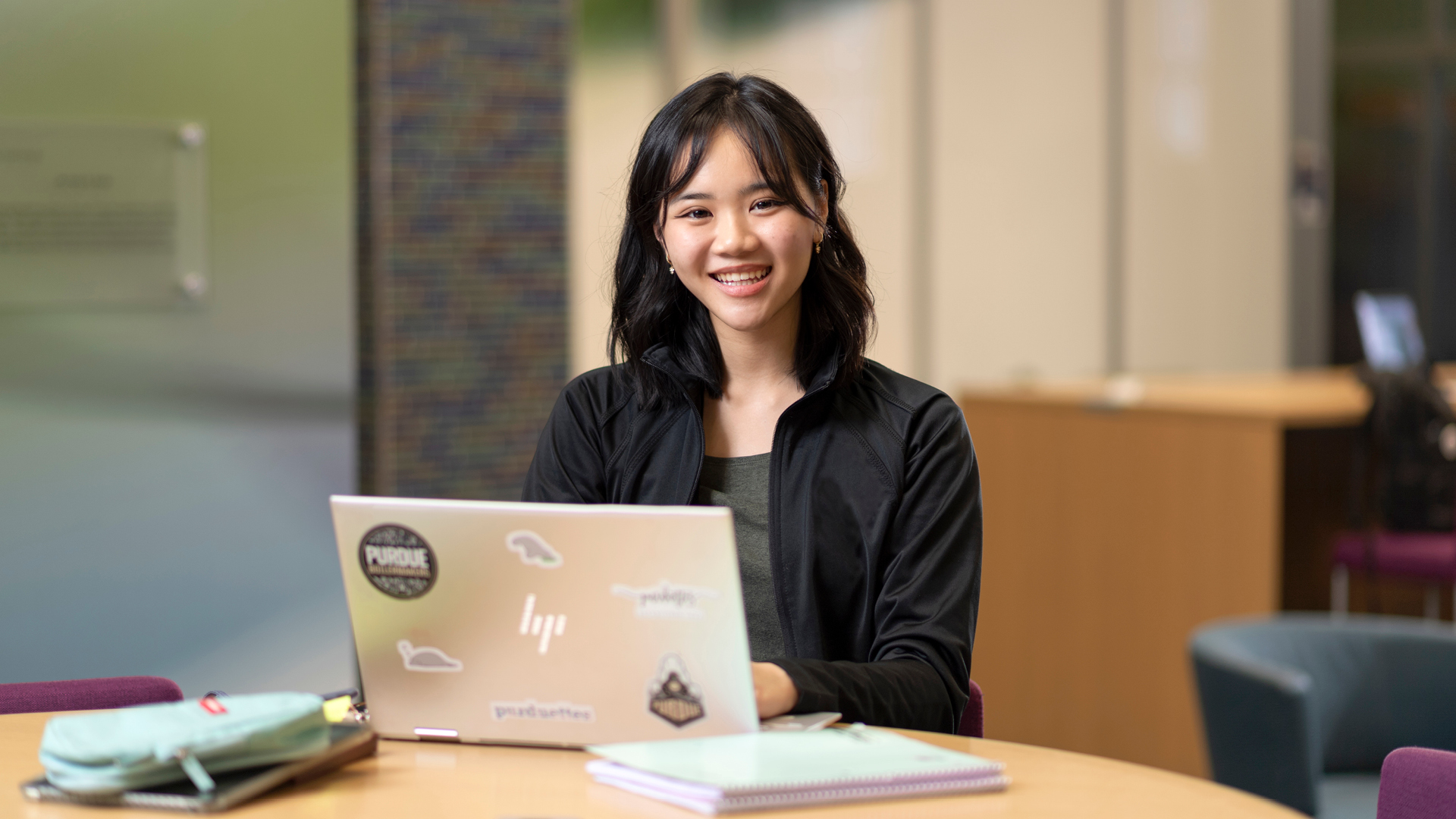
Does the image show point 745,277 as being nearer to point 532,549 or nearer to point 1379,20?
point 532,549

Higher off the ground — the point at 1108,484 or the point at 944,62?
the point at 944,62

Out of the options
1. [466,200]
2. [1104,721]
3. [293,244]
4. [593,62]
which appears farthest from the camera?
[593,62]

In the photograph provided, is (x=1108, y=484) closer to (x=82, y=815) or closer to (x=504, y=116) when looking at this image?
(x=504, y=116)

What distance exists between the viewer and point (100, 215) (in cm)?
313

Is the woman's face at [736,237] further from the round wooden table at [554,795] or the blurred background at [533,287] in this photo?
the round wooden table at [554,795]

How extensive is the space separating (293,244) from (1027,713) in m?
2.36

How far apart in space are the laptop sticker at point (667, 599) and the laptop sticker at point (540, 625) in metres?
0.07

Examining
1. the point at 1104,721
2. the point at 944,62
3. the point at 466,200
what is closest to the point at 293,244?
the point at 466,200

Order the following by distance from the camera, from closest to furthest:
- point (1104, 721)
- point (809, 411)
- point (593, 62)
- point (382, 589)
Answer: point (382, 589) → point (809, 411) → point (1104, 721) → point (593, 62)

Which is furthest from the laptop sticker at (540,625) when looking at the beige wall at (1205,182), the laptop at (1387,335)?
the beige wall at (1205,182)

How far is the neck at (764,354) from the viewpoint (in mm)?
1955

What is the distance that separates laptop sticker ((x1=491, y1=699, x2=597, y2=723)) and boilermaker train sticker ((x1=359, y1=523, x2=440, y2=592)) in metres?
0.14

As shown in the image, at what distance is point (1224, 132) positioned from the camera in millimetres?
6070

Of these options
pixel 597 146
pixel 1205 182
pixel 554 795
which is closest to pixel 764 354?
pixel 554 795
